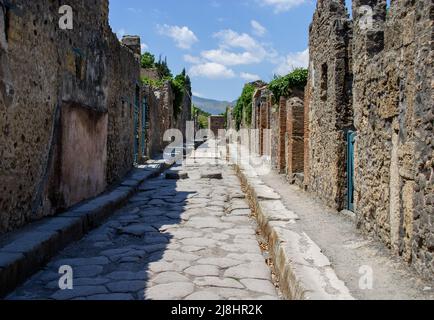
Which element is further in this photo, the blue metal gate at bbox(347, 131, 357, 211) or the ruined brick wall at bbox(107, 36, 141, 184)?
the ruined brick wall at bbox(107, 36, 141, 184)

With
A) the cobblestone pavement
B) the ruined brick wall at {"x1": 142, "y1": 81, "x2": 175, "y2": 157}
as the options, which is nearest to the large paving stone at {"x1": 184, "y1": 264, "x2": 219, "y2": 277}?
the cobblestone pavement

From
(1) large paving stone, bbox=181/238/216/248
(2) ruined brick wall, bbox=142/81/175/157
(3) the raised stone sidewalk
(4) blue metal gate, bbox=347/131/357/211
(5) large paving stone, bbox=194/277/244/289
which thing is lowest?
(5) large paving stone, bbox=194/277/244/289

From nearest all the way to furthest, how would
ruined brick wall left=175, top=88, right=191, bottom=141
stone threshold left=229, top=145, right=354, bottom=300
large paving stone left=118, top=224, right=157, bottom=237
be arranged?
stone threshold left=229, top=145, right=354, bottom=300
large paving stone left=118, top=224, right=157, bottom=237
ruined brick wall left=175, top=88, right=191, bottom=141

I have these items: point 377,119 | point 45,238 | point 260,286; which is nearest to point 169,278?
point 260,286

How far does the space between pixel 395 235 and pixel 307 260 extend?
2.44ft

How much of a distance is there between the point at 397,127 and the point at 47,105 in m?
3.68

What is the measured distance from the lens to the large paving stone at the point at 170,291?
3.42 metres

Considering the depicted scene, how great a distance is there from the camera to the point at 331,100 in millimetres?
6195

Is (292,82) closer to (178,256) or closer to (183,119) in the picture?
(178,256)

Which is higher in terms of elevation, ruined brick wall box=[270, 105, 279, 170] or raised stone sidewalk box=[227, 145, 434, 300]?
ruined brick wall box=[270, 105, 279, 170]

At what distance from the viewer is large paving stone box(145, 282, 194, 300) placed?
342cm

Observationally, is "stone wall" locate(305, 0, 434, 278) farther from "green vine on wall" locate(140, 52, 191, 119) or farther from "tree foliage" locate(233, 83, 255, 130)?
"tree foliage" locate(233, 83, 255, 130)
